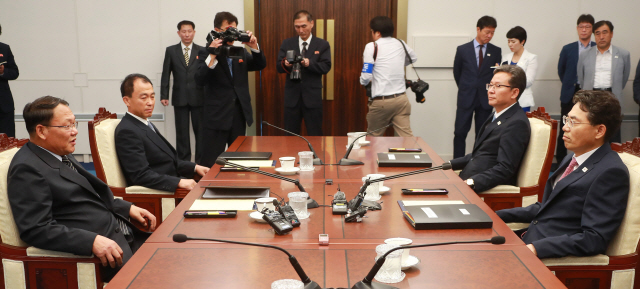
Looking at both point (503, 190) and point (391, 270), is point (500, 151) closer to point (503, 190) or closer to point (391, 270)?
point (503, 190)

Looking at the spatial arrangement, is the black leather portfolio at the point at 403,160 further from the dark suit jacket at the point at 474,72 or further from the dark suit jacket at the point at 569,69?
the dark suit jacket at the point at 569,69

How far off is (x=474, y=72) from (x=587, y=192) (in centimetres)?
371

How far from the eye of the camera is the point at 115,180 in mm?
2941

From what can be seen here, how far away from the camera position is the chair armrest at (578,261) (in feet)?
6.29

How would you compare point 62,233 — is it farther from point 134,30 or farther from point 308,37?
point 134,30

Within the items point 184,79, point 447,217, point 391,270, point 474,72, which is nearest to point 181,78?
point 184,79

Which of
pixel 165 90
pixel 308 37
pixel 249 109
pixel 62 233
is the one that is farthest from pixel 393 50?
pixel 62 233

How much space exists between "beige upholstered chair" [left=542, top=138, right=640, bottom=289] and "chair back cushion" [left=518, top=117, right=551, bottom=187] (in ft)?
3.22

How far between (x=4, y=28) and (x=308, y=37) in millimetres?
3470

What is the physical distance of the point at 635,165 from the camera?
2.01 m

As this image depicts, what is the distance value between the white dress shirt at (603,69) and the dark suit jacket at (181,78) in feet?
13.5

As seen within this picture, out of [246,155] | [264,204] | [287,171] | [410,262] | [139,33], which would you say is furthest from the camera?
[139,33]

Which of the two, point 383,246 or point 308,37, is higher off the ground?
point 308,37

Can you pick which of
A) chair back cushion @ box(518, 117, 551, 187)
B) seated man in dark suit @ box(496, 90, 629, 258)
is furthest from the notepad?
chair back cushion @ box(518, 117, 551, 187)
